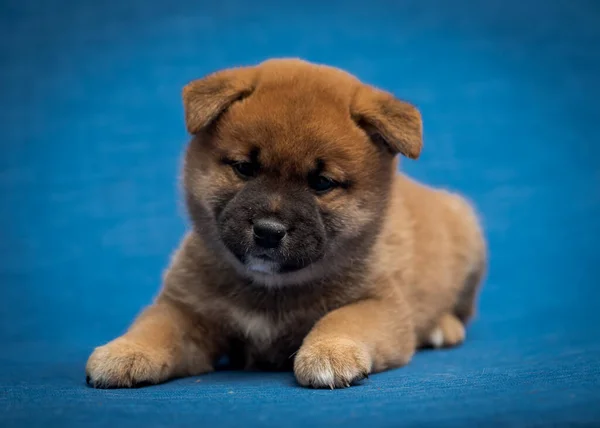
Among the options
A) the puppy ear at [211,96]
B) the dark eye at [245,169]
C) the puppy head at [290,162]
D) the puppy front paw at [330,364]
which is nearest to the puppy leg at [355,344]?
the puppy front paw at [330,364]

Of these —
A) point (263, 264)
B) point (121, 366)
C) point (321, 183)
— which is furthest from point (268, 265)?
point (121, 366)

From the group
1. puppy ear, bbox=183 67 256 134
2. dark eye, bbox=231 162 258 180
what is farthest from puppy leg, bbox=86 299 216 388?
puppy ear, bbox=183 67 256 134

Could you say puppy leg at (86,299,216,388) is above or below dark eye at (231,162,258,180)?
below

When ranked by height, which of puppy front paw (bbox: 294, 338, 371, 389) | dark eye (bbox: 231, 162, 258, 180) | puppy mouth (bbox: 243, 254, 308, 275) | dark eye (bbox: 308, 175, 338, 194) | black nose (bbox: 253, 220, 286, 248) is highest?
dark eye (bbox: 231, 162, 258, 180)

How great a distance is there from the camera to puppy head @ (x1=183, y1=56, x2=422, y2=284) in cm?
352

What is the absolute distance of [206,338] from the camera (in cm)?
399

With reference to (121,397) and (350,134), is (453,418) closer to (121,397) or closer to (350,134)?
(121,397)

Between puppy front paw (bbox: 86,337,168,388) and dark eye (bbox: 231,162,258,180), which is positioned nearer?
puppy front paw (bbox: 86,337,168,388)

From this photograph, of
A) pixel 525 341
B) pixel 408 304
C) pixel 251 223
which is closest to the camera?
pixel 251 223

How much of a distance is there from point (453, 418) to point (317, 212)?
122 cm

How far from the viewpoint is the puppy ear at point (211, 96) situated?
147 inches

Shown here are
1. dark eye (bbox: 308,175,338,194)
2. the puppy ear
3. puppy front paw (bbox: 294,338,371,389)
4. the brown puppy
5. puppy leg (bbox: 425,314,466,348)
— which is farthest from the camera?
puppy leg (bbox: 425,314,466,348)

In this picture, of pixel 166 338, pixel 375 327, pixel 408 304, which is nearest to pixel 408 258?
pixel 408 304

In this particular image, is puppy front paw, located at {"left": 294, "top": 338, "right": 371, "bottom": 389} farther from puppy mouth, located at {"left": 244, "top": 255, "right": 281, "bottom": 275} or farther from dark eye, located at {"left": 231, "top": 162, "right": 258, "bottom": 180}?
dark eye, located at {"left": 231, "top": 162, "right": 258, "bottom": 180}
